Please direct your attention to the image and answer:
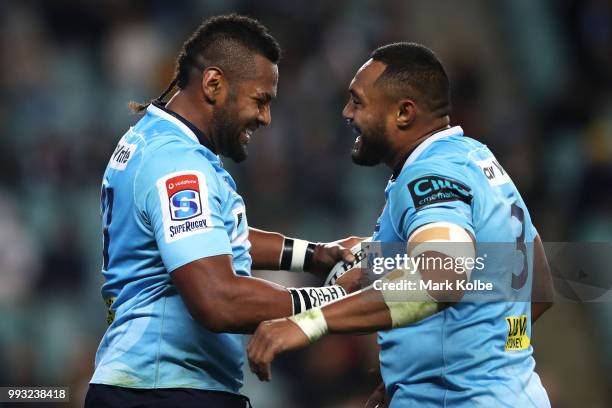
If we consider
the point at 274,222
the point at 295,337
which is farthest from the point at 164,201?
the point at 274,222

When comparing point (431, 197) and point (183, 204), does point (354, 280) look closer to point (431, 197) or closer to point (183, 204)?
point (431, 197)

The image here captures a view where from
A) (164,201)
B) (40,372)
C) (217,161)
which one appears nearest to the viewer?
(164,201)

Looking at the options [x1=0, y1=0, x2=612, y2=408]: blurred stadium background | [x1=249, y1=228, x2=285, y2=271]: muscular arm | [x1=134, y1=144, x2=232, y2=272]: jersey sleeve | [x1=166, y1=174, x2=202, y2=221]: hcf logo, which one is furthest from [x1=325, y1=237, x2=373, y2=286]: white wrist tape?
[x1=0, y1=0, x2=612, y2=408]: blurred stadium background

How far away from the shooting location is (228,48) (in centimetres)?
469

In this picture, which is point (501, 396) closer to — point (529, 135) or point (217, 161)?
point (217, 161)

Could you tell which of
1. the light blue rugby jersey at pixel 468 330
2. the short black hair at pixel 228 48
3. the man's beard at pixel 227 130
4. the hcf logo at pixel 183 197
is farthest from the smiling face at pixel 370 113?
the hcf logo at pixel 183 197

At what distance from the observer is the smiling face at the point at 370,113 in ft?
A: 15.4

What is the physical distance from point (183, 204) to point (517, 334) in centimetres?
157

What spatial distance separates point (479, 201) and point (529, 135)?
570cm

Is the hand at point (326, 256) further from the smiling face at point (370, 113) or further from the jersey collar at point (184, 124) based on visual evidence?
the jersey collar at point (184, 124)

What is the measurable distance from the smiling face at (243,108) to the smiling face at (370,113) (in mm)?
401

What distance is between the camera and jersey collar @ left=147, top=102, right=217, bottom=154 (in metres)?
4.57

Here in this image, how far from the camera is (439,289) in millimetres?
3910

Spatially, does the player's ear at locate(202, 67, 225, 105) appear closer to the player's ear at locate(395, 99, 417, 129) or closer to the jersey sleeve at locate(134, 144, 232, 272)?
the jersey sleeve at locate(134, 144, 232, 272)
